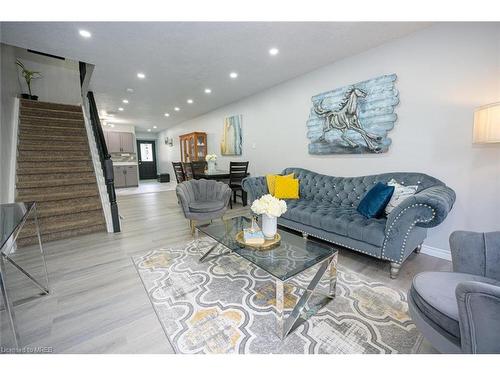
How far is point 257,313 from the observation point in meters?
1.51

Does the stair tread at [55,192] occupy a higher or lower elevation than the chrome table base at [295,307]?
higher

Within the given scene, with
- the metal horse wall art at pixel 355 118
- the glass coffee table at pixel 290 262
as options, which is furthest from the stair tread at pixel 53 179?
the metal horse wall art at pixel 355 118

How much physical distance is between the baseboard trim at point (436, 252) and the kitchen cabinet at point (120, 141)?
9.86m

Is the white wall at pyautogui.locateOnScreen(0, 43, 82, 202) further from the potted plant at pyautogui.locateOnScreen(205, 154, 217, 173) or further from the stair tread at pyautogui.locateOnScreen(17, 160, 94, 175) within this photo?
the potted plant at pyautogui.locateOnScreen(205, 154, 217, 173)

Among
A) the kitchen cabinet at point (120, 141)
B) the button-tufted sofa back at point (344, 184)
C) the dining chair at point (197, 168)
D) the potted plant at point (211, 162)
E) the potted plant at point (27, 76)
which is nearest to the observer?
the button-tufted sofa back at point (344, 184)

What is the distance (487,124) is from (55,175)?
529 centimetres

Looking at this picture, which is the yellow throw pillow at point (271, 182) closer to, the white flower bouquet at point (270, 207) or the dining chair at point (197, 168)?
the white flower bouquet at point (270, 207)

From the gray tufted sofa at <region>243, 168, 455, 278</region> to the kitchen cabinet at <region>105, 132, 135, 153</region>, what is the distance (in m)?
7.57

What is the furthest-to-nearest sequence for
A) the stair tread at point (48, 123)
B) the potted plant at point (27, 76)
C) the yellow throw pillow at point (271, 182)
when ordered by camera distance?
the potted plant at point (27, 76) < the stair tread at point (48, 123) < the yellow throw pillow at point (271, 182)

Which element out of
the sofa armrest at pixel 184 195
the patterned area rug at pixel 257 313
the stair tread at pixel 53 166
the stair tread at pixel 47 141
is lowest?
the patterned area rug at pixel 257 313

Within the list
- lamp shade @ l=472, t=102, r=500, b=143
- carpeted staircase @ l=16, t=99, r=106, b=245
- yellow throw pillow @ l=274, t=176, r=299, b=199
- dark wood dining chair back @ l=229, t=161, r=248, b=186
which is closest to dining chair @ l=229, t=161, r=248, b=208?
dark wood dining chair back @ l=229, t=161, r=248, b=186

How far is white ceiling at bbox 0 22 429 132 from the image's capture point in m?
2.29

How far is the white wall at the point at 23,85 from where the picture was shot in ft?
9.67
